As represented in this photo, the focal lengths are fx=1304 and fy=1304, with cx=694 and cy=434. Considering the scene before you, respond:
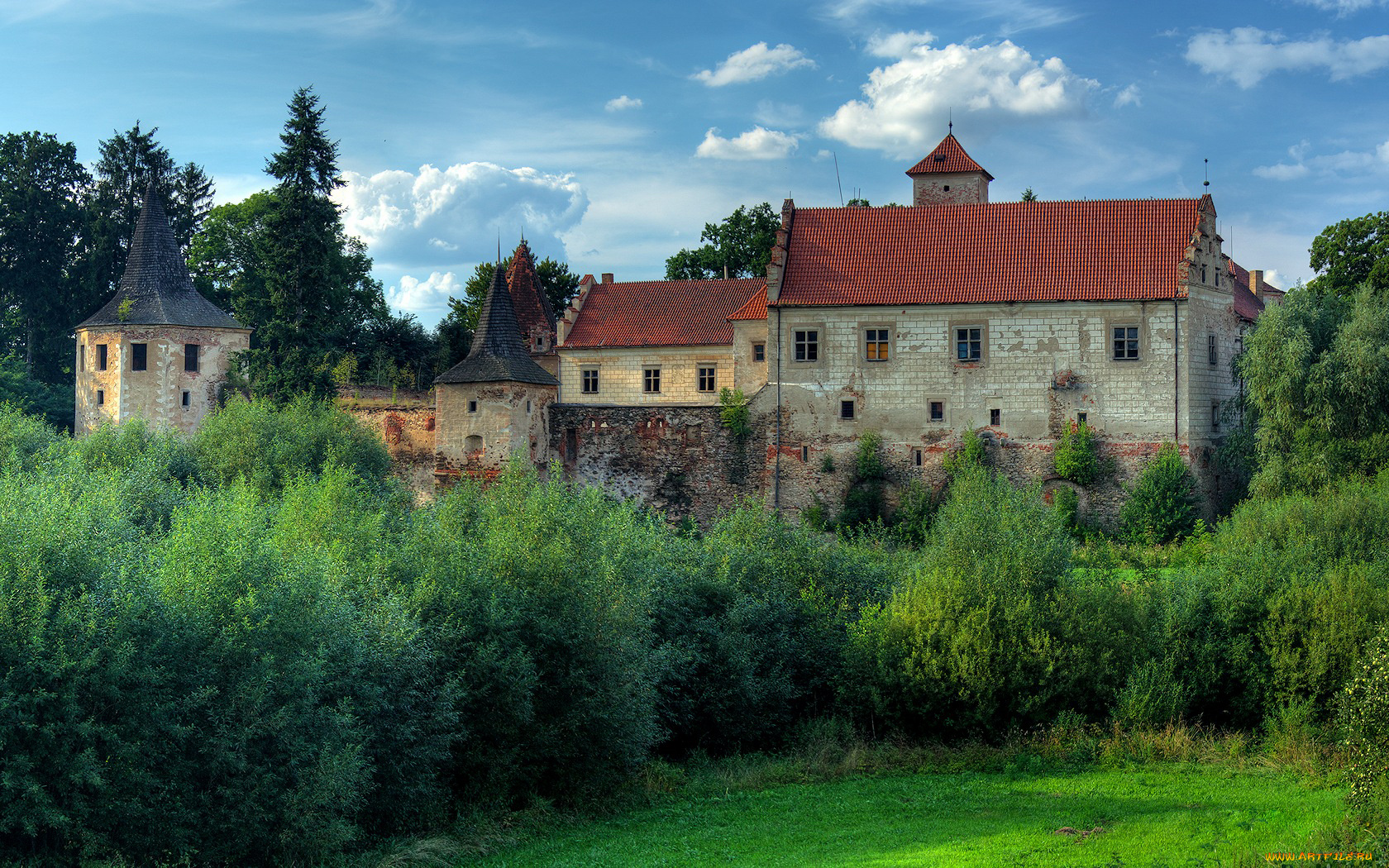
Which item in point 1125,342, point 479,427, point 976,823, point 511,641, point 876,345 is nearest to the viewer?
point 976,823

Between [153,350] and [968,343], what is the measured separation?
23587 millimetres

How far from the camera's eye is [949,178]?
46.1 m

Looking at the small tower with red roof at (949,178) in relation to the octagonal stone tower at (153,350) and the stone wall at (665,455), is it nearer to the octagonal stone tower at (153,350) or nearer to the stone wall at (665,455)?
the stone wall at (665,455)

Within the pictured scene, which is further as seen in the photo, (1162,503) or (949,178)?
(949,178)

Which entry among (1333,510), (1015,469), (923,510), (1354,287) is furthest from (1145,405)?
(1354,287)

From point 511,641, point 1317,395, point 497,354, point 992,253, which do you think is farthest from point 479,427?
point 1317,395

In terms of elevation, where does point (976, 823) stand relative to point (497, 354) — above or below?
below

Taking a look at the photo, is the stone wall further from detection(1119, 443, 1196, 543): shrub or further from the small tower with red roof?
the small tower with red roof

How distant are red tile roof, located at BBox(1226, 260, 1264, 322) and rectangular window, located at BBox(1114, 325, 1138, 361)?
6026 millimetres

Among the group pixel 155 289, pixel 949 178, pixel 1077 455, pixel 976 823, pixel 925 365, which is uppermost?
pixel 949 178

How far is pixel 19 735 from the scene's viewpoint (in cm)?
1301

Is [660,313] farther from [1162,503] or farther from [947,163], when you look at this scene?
[1162,503]

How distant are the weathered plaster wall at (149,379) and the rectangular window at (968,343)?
21916mm

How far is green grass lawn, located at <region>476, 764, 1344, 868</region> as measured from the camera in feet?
53.2
